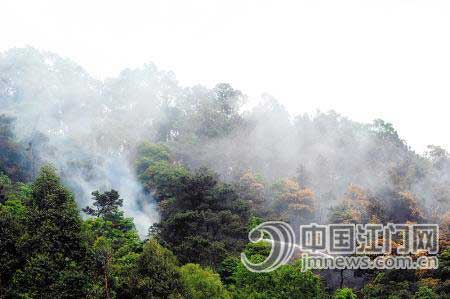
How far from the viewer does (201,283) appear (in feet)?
68.6

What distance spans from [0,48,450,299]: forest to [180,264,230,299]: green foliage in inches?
2.1

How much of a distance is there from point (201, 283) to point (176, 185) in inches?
374

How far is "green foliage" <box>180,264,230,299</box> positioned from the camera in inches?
802

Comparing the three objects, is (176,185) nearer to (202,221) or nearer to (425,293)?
(202,221)

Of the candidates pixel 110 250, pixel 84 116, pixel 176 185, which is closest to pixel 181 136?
pixel 84 116

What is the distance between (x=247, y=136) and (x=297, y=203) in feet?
35.0

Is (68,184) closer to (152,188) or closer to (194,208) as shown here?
(152,188)

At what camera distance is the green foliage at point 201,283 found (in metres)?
20.4

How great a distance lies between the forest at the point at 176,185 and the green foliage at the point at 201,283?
53 mm

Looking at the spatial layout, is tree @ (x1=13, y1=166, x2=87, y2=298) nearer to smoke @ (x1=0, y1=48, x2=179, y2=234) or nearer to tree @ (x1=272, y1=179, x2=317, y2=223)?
smoke @ (x1=0, y1=48, x2=179, y2=234)

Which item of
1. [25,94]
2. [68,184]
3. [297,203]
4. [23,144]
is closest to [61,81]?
[25,94]

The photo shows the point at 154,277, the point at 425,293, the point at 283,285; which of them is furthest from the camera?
the point at 425,293

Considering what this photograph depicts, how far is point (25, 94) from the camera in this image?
4712 cm

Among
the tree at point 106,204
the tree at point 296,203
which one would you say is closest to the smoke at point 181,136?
the tree at point 296,203
